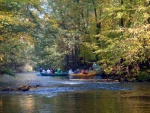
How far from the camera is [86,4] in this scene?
4425 centimetres

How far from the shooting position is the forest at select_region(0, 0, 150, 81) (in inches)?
1027

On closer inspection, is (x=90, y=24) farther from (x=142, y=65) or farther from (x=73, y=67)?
(x=142, y=65)

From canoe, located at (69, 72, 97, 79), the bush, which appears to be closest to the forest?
the bush

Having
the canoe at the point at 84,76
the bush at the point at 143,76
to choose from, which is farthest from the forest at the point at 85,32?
the canoe at the point at 84,76

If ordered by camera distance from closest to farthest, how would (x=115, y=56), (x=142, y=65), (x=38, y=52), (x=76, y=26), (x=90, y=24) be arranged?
1. (x=115, y=56)
2. (x=142, y=65)
3. (x=90, y=24)
4. (x=76, y=26)
5. (x=38, y=52)

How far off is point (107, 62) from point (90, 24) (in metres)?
11.4

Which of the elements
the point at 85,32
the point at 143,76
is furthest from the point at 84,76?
the point at 143,76

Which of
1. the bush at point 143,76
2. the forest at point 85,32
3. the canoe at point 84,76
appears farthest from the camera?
the canoe at point 84,76

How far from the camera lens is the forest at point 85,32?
26.1 m

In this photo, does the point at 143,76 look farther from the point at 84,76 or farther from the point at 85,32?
the point at 85,32

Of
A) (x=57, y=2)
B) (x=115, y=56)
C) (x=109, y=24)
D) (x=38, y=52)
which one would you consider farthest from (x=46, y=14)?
(x=38, y=52)

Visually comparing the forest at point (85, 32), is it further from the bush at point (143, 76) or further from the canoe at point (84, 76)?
the canoe at point (84, 76)

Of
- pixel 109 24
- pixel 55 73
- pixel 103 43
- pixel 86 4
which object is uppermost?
pixel 86 4

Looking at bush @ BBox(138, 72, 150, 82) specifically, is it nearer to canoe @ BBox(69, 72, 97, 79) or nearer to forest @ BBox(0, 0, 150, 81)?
forest @ BBox(0, 0, 150, 81)
